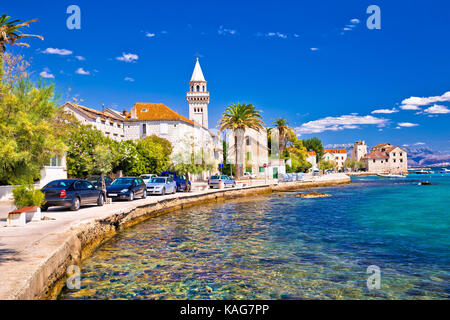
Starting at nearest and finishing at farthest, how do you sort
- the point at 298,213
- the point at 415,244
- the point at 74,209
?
the point at 415,244
the point at 74,209
the point at 298,213

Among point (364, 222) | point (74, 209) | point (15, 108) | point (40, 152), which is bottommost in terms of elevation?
point (364, 222)

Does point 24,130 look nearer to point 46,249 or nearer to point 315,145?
point 46,249

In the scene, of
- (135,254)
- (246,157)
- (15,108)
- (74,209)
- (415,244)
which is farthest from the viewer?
(246,157)

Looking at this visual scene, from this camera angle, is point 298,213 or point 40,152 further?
point 298,213

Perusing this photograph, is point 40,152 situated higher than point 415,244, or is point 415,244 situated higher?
point 40,152

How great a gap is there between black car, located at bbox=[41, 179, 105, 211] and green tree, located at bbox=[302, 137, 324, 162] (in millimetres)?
118154

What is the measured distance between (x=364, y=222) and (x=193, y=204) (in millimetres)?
13432

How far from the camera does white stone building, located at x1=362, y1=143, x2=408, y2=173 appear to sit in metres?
167

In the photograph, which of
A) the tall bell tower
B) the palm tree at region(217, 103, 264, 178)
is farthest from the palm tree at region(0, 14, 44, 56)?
the tall bell tower

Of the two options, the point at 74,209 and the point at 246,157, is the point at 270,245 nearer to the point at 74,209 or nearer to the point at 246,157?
the point at 74,209

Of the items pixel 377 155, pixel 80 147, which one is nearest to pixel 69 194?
pixel 80 147

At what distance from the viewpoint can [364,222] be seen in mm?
20406

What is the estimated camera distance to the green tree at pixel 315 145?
130 metres

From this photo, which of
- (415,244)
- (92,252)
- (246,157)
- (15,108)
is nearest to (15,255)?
(15,108)
